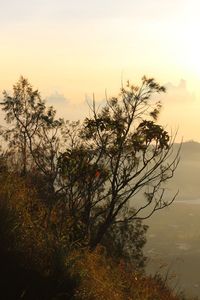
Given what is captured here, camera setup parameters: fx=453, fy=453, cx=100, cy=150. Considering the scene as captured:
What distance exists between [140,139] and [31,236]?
754cm

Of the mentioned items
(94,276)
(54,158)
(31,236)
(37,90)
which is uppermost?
(37,90)

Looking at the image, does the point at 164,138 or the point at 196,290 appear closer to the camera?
the point at 164,138

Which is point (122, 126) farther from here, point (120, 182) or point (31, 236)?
point (31, 236)

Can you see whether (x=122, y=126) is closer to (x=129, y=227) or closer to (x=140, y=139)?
(x=140, y=139)

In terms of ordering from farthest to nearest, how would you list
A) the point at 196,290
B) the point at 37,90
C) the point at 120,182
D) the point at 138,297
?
the point at 196,290
the point at 37,90
the point at 120,182
the point at 138,297

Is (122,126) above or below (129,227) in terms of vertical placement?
above

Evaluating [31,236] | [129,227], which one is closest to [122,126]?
[31,236]

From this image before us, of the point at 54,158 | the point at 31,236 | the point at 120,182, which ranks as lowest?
the point at 31,236

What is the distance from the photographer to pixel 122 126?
52.0ft

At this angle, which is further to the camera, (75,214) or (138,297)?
(75,214)

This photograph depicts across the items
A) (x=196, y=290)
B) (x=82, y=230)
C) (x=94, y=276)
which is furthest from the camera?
(x=196, y=290)

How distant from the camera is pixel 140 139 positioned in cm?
1571

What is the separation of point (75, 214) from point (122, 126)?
364 cm

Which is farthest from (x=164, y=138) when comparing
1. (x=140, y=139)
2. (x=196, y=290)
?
(x=196, y=290)
